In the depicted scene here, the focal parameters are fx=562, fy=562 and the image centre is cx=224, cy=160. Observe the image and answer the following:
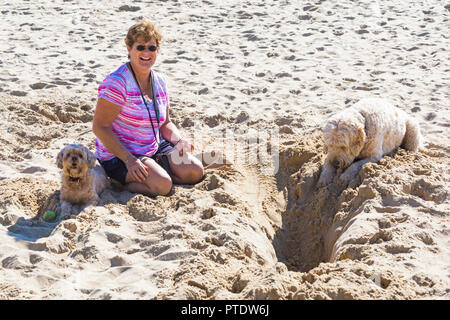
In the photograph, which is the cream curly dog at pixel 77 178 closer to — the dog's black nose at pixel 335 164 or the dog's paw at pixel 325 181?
the dog's paw at pixel 325 181

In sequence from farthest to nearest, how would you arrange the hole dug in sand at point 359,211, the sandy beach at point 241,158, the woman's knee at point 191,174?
1. the woman's knee at point 191,174
2. the hole dug in sand at point 359,211
3. the sandy beach at point 241,158

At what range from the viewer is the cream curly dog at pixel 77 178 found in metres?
4.87

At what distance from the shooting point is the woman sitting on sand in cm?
518

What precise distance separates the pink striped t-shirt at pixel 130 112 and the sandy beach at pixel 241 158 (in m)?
0.52

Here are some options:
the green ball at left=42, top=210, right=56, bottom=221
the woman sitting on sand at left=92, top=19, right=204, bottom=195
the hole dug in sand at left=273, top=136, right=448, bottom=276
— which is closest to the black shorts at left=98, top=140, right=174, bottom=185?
the woman sitting on sand at left=92, top=19, right=204, bottom=195

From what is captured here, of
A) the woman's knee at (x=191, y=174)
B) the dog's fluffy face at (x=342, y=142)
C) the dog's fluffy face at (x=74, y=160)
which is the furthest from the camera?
the woman's knee at (x=191, y=174)

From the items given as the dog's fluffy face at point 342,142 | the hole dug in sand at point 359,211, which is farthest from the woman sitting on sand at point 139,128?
the dog's fluffy face at point 342,142

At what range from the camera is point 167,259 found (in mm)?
4109

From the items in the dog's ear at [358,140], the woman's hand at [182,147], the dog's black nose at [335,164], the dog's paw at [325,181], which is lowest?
the dog's paw at [325,181]

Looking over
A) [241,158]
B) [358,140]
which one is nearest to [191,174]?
[241,158]

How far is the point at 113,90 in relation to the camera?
5.16 metres

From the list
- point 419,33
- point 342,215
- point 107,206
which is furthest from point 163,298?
point 419,33

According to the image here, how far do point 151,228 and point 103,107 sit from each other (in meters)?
1.28

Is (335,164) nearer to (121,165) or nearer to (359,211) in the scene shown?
(359,211)
